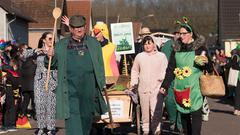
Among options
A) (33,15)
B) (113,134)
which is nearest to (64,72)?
(113,134)

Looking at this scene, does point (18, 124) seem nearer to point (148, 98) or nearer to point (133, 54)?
point (133, 54)

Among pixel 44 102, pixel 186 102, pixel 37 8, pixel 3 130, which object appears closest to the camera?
pixel 186 102

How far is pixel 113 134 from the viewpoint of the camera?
11.5 metres

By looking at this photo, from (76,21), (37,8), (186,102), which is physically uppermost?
(37,8)

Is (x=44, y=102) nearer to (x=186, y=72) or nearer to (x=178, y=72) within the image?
(x=178, y=72)

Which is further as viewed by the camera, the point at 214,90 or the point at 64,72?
the point at 214,90

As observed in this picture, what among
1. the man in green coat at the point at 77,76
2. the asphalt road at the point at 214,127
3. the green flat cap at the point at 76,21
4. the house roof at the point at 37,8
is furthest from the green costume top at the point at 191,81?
the house roof at the point at 37,8

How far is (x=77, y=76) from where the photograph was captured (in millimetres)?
7707

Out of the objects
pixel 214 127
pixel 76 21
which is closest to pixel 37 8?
pixel 214 127

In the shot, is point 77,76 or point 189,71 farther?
point 189,71

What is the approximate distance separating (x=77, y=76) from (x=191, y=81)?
1.72m

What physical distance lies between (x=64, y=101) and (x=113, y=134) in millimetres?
3912

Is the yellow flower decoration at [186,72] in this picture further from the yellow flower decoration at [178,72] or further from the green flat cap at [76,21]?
the green flat cap at [76,21]

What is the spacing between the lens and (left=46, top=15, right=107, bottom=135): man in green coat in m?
7.71
